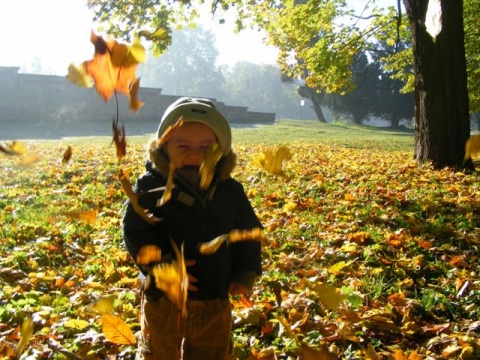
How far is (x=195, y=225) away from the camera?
1.80m

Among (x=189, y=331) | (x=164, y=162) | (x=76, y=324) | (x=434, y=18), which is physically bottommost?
(x=76, y=324)

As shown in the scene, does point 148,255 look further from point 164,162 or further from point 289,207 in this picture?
point 289,207

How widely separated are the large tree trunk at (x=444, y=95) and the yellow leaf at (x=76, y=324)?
6.13 meters

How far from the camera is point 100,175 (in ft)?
23.3

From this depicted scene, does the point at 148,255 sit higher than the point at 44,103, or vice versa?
the point at 44,103

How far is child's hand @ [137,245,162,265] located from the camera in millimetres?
1530

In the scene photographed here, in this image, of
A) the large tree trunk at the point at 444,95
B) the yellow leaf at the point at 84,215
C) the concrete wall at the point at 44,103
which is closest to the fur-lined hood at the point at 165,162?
the yellow leaf at the point at 84,215

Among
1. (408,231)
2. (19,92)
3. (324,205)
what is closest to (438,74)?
(324,205)

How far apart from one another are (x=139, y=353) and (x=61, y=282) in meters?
1.53

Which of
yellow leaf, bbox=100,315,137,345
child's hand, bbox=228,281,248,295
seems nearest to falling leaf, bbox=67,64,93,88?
yellow leaf, bbox=100,315,137,345

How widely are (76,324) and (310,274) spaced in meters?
1.63

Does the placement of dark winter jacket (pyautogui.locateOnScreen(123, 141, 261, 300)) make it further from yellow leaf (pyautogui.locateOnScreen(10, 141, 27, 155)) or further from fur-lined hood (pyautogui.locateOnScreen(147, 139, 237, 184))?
yellow leaf (pyautogui.locateOnScreen(10, 141, 27, 155))

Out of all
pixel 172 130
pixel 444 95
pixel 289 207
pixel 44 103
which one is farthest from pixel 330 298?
pixel 44 103

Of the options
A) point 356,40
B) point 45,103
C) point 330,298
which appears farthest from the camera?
point 45,103
